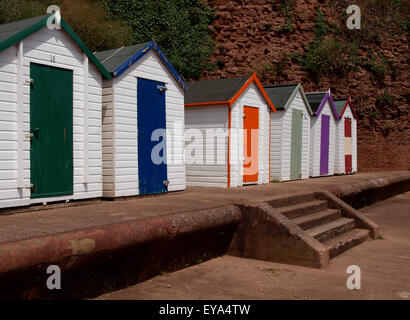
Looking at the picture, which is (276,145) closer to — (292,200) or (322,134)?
(322,134)

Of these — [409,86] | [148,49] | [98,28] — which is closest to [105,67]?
[148,49]

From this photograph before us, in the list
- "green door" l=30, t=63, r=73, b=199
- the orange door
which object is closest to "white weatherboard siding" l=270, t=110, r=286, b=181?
the orange door

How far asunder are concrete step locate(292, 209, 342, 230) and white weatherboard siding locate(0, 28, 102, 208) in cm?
364

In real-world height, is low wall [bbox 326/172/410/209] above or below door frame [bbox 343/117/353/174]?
below

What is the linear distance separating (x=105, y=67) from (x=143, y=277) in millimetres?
4685

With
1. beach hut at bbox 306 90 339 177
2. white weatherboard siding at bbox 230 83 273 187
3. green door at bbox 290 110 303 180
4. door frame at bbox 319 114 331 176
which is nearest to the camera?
white weatherboard siding at bbox 230 83 273 187

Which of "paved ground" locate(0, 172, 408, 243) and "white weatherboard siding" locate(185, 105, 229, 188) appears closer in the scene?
"paved ground" locate(0, 172, 408, 243)

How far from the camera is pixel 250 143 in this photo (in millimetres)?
12844

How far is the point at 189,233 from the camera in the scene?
6.30m

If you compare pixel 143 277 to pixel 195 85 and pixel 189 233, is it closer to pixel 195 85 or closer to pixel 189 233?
pixel 189 233

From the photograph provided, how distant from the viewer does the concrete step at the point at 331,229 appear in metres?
7.88

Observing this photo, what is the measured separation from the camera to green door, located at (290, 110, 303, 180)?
49.0 ft

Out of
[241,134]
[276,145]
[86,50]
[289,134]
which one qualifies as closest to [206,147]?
[241,134]

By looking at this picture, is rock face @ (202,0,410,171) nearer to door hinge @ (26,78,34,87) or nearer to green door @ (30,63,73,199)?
green door @ (30,63,73,199)
